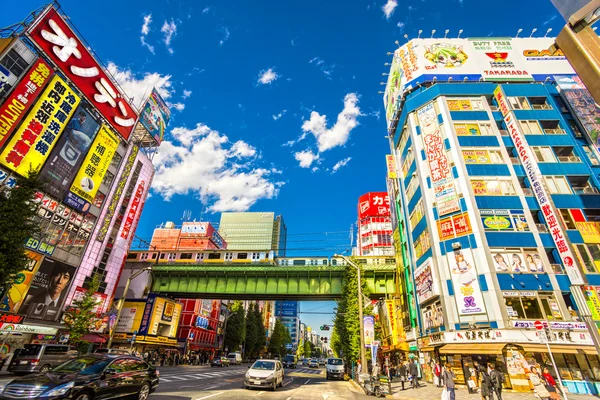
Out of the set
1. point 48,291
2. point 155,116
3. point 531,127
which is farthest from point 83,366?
point 155,116

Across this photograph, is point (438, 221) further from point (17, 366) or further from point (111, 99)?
point (111, 99)

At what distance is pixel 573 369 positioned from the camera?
69.0ft

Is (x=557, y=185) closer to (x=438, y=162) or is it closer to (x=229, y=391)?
(x=438, y=162)

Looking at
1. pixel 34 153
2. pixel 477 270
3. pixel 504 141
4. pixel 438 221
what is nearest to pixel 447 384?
pixel 477 270

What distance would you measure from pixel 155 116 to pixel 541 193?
5386 cm

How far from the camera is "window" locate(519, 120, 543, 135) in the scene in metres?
32.0

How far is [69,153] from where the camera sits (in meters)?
32.6

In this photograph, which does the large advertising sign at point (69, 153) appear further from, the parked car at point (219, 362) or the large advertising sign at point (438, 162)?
the large advertising sign at point (438, 162)

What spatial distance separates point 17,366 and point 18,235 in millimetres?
7512

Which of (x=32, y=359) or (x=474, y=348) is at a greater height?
(x=474, y=348)

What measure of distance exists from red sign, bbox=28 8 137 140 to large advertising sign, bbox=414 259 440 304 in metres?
42.5

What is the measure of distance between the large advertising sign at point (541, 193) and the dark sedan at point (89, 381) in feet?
93.8

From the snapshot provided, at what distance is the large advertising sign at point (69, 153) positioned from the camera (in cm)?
3047

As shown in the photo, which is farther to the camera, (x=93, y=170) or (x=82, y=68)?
(x=93, y=170)
